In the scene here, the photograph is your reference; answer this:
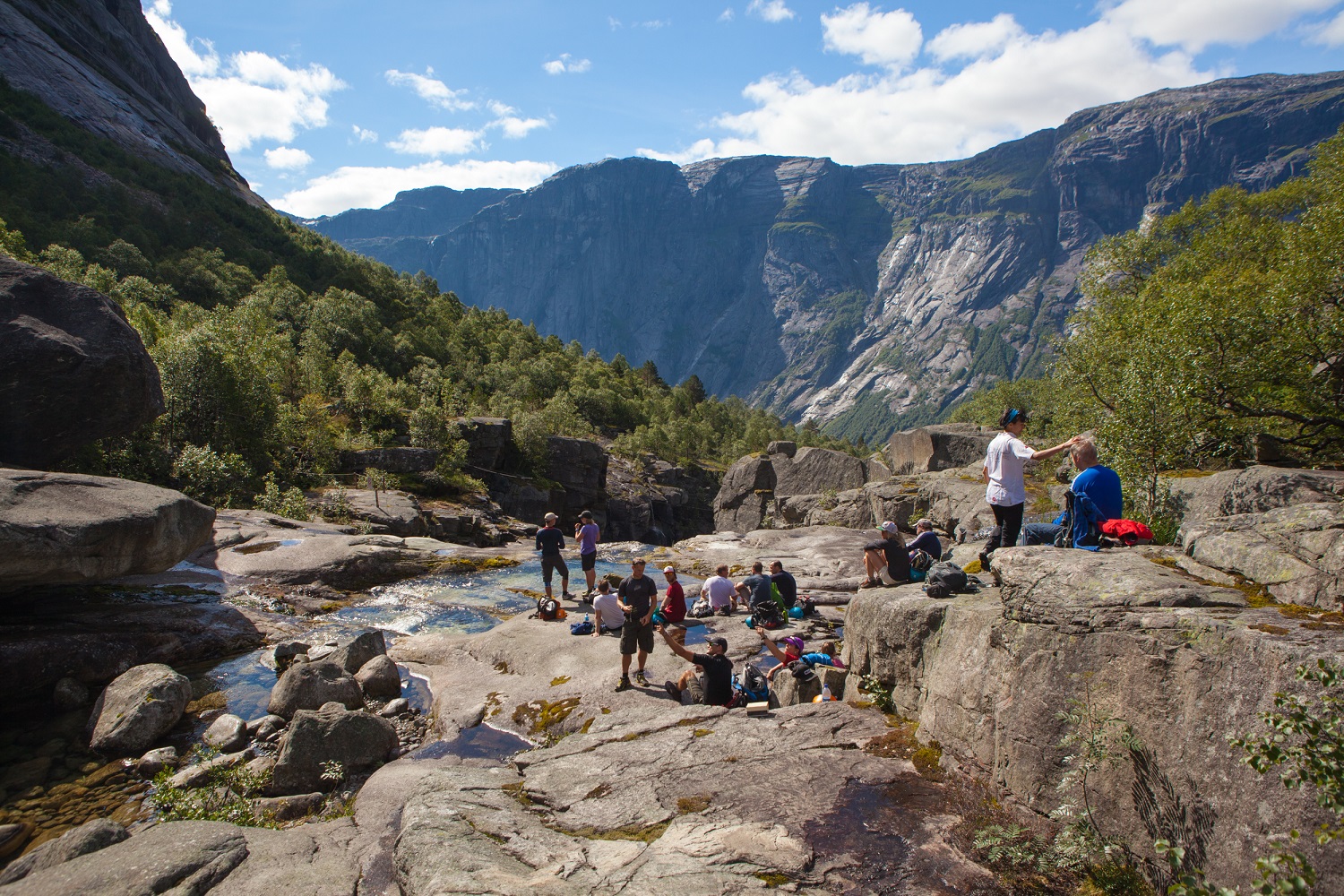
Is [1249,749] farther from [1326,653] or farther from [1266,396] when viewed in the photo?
[1266,396]

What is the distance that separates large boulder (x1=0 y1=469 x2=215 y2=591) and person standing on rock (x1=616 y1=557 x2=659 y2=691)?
38.4ft

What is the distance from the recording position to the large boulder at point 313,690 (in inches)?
530

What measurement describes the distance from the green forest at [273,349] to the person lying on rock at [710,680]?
27.9 meters

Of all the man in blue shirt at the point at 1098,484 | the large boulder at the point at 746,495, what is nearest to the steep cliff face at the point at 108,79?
the large boulder at the point at 746,495

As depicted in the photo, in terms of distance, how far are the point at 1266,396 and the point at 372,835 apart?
25.9m

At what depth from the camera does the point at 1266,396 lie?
19.6 m

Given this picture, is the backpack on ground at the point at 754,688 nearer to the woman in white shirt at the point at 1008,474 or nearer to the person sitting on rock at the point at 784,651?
the person sitting on rock at the point at 784,651

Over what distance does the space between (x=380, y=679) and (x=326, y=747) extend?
3.73 metres

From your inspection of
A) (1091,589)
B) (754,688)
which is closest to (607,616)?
(754,688)

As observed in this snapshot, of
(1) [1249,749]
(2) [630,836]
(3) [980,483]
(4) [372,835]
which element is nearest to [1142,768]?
(1) [1249,749]

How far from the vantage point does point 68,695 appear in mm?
13414

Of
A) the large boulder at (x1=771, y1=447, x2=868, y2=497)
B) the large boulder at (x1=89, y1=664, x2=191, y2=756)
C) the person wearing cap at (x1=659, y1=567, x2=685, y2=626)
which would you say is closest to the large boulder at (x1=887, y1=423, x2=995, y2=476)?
the large boulder at (x1=771, y1=447, x2=868, y2=497)

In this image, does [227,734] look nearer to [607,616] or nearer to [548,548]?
[607,616]

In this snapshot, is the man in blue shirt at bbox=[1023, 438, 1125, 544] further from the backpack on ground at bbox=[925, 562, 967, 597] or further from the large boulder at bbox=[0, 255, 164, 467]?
the large boulder at bbox=[0, 255, 164, 467]
